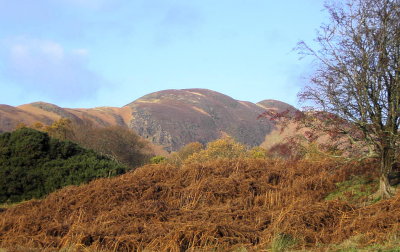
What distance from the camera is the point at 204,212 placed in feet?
28.5

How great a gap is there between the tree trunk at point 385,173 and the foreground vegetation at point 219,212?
0.38 metres

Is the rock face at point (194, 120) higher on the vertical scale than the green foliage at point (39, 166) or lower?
higher

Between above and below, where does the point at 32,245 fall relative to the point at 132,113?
below

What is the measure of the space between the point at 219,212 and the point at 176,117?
75.4 m

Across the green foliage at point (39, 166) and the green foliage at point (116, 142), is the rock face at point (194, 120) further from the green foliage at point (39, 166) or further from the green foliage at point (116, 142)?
the green foliage at point (39, 166)

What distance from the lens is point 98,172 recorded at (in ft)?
46.0

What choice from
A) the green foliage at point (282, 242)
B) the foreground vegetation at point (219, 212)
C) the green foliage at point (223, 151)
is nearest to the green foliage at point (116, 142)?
the green foliage at point (223, 151)

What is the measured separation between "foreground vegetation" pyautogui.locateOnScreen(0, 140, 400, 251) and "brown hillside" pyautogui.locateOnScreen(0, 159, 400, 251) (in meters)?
0.02

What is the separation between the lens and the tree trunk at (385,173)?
957cm

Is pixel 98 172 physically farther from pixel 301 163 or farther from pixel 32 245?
pixel 32 245

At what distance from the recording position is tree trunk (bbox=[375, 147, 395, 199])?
9.57m

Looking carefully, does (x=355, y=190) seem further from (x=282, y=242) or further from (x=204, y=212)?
(x=282, y=242)

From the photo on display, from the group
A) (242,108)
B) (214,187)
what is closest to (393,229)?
(214,187)

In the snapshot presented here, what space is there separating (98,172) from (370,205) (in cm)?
813
